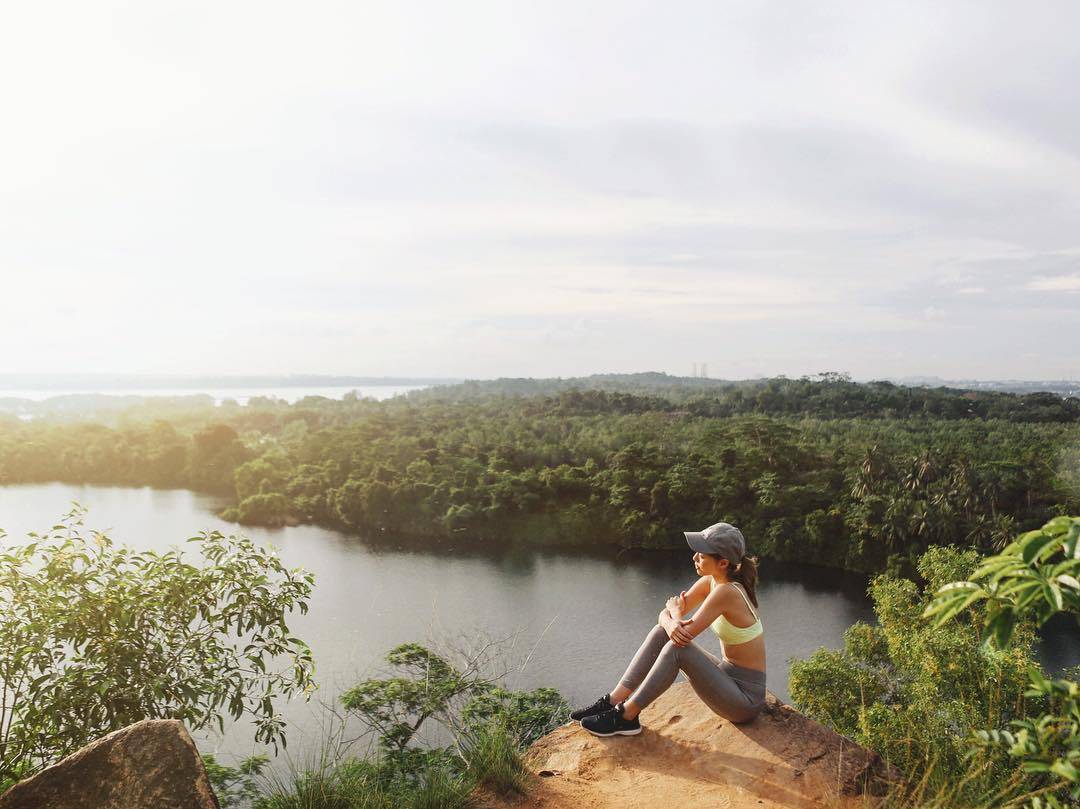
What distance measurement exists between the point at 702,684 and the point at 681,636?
11.2 inches

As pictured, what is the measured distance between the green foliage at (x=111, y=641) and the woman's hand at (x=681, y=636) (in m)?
1.80

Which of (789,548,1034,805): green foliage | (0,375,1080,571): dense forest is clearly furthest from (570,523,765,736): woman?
(0,375,1080,571): dense forest

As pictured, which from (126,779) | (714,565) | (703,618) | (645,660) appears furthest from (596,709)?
(126,779)

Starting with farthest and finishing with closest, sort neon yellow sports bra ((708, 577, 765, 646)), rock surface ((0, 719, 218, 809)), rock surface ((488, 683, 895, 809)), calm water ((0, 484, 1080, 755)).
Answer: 1. calm water ((0, 484, 1080, 755))
2. neon yellow sports bra ((708, 577, 765, 646))
3. rock surface ((488, 683, 895, 809))
4. rock surface ((0, 719, 218, 809))

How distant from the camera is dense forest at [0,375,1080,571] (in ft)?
99.4

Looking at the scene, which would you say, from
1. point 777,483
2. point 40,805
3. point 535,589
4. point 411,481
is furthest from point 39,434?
point 40,805

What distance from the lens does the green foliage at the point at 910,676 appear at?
750 centimetres

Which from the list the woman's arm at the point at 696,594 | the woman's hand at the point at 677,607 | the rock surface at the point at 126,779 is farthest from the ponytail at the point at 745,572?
Answer: the rock surface at the point at 126,779

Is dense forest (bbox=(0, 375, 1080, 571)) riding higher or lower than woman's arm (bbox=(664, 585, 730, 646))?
lower

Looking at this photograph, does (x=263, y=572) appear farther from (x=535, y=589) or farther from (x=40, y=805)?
(x=535, y=589)

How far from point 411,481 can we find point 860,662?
92.1 feet

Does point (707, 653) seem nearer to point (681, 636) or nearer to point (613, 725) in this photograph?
point (681, 636)

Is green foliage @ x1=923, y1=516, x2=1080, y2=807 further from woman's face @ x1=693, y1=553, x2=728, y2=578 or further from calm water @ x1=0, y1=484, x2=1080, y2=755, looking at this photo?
calm water @ x1=0, y1=484, x2=1080, y2=755

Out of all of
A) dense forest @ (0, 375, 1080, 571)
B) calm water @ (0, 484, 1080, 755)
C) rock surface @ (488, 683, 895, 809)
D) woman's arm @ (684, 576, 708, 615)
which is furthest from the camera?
dense forest @ (0, 375, 1080, 571)
